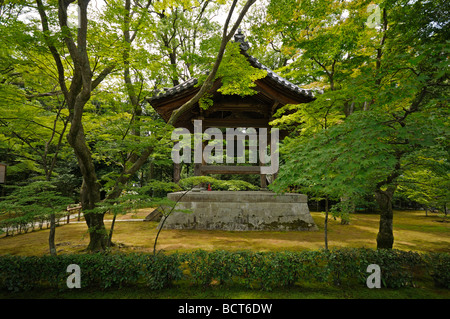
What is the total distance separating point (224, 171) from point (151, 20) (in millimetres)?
6303

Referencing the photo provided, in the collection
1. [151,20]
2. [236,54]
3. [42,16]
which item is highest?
[151,20]

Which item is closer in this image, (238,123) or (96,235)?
(96,235)

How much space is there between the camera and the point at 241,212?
811 cm

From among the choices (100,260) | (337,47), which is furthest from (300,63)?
(100,260)

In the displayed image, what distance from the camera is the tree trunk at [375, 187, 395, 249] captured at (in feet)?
16.7

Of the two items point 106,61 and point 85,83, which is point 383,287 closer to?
point 85,83

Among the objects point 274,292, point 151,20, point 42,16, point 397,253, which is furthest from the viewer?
point 151,20

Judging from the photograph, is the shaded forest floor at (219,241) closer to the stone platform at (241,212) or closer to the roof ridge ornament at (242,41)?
the stone platform at (241,212)

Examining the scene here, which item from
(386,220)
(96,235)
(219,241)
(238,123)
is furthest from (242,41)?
(96,235)

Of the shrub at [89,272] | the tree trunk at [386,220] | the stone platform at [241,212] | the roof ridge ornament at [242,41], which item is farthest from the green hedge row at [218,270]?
the roof ridge ornament at [242,41]

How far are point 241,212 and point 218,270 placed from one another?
4.56 m

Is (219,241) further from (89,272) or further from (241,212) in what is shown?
(89,272)

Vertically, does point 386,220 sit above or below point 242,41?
below
